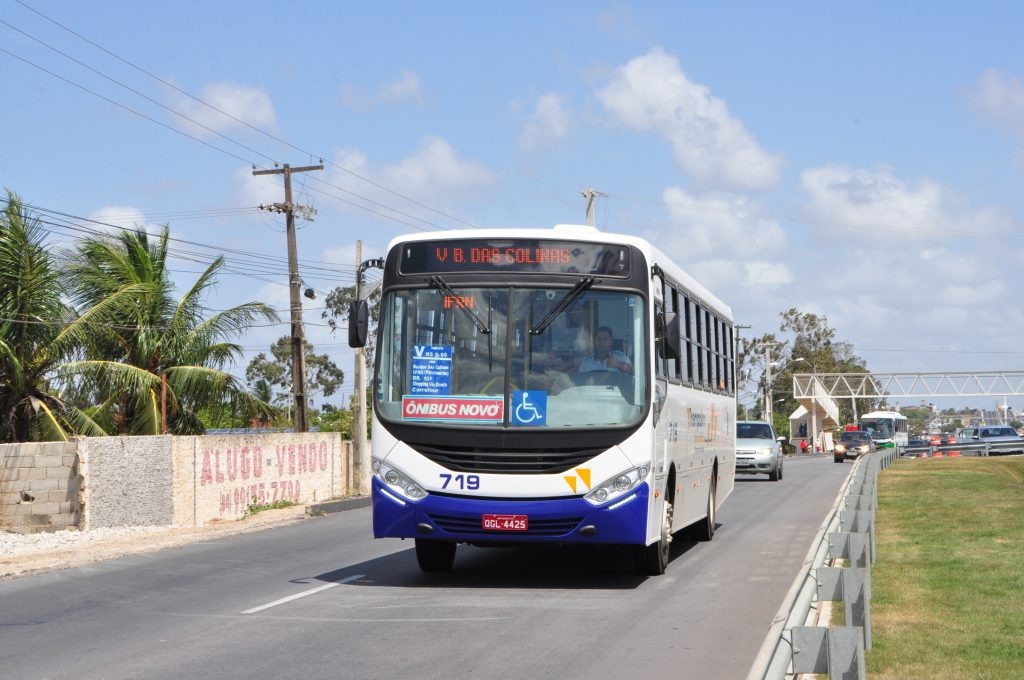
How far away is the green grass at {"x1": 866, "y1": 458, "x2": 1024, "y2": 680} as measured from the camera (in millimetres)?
8219

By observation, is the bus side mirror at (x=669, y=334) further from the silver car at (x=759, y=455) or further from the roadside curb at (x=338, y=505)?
the silver car at (x=759, y=455)

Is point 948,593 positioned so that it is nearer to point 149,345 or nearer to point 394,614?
point 394,614

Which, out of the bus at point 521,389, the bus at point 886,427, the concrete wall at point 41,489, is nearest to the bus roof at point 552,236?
the bus at point 521,389

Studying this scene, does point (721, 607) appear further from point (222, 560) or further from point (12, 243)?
point (12, 243)

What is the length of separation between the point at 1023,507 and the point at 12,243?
727 inches

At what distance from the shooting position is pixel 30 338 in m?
24.7

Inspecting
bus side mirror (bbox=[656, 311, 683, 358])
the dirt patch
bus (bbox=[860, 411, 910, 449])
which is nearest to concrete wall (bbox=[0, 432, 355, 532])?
the dirt patch

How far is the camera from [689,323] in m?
15.7

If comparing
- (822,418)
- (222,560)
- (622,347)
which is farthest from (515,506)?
(822,418)

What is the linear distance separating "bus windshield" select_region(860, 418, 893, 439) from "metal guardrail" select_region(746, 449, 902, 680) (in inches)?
2993

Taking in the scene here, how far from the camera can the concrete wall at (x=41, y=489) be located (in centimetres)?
2069

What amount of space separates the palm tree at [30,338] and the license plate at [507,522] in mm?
14991

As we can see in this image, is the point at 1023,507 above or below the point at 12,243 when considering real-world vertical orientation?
below

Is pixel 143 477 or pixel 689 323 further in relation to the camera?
pixel 143 477
